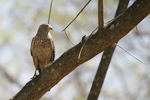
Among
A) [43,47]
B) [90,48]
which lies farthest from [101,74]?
[90,48]

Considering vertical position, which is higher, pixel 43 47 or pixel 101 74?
pixel 43 47

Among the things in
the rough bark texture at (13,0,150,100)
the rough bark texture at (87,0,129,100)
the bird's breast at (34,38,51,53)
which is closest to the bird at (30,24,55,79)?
the bird's breast at (34,38,51,53)

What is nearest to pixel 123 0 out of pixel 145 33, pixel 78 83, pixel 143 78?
pixel 145 33

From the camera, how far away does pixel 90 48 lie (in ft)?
11.2

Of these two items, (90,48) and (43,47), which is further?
(43,47)

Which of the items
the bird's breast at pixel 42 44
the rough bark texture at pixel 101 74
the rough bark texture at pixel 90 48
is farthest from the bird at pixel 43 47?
the rough bark texture at pixel 90 48

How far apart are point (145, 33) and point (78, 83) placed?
367 centimetres

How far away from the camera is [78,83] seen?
37.2 feet

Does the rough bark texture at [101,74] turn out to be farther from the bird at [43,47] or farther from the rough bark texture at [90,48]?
the rough bark texture at [90,48]

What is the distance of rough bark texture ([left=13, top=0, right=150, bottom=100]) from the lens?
3.16m

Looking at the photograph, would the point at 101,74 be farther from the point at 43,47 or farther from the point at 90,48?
the point at 90,48

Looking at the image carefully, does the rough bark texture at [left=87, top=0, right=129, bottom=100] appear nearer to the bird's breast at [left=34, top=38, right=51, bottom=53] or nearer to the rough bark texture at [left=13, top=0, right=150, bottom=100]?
the bird's breast at [left=34, top=38, right=51, bottom=53]

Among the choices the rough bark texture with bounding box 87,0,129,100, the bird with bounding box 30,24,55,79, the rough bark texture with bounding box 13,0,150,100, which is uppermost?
the bird with bounding box 30,24,55,79

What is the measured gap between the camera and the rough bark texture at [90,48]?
3.16 m
